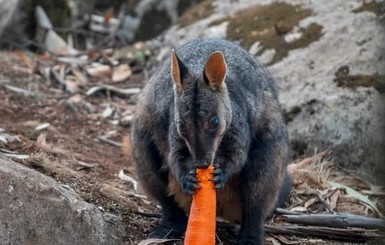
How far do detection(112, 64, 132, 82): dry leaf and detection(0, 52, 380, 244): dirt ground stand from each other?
7 centimetres

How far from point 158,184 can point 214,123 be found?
1131mm

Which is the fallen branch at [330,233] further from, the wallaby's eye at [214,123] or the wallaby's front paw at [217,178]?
the wallaby's eye at [214,123]

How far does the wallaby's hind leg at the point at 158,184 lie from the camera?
19.5ft

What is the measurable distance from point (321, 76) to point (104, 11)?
5090 mm

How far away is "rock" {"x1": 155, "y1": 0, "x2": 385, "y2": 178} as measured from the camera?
807cm

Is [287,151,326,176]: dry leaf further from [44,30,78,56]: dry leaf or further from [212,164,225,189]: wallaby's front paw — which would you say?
[44,30,78,56]: dry leaf

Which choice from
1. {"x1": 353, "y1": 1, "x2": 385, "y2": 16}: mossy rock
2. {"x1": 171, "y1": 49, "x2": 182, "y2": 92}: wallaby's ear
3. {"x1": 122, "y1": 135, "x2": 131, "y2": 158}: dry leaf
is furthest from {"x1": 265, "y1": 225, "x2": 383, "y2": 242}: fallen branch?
{"x1": 353, "y1": 1, "x2": 385, "y2": 16}: mossy rock

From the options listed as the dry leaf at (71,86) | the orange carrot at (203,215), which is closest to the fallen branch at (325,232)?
the orange carrot at (203,215)

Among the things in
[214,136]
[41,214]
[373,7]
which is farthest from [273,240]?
[373,7]

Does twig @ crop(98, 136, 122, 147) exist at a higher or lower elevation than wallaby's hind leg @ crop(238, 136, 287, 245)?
lower

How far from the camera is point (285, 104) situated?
27.9ft

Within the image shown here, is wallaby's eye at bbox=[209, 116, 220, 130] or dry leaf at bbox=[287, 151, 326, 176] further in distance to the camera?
dry leaf at bbox=[287, 151, 326, 176]

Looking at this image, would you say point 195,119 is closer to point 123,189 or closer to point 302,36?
point 123,189

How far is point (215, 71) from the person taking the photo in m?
5.07
